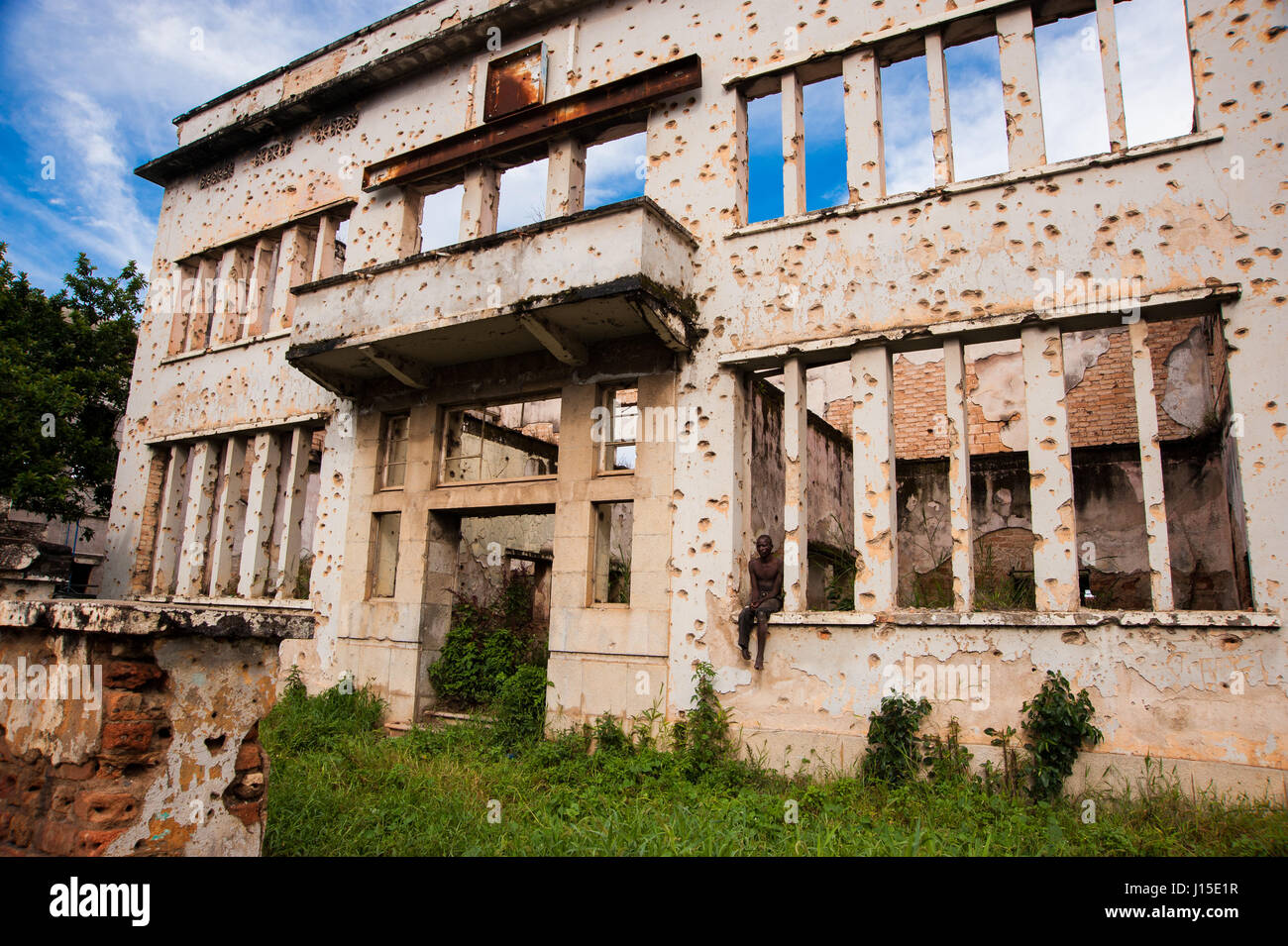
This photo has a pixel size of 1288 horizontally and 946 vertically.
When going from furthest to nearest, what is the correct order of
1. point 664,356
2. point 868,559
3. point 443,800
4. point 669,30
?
point 669,30, point 664,356, point 868,559, point 443,800

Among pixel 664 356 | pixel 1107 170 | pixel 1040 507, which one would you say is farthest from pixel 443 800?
pixel 1107 170

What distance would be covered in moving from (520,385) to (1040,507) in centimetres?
613

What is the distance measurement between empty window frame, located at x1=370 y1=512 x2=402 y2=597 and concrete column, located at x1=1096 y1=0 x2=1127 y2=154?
9.37m

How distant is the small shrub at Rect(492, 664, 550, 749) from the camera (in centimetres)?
911

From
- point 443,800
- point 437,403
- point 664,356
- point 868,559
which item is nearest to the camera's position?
point 443,800

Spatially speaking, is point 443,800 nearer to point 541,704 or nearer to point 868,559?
point 541,704

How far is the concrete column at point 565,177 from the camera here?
1036cm

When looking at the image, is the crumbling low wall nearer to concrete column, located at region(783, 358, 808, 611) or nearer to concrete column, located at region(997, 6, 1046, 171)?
concrete column, located at region(783, 358, 808, 611)

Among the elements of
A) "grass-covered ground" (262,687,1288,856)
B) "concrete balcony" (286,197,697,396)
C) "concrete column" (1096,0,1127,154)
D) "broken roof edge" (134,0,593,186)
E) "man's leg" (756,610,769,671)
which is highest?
"broken roof edge" (134,0,593,186)

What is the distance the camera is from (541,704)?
9.45m

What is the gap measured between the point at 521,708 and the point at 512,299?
186 inches

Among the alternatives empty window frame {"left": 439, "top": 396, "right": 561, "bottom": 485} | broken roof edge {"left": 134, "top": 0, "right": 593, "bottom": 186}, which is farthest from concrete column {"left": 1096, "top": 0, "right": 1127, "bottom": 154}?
empty window frame {"left": 439, "top": 396, "right": 561, "bottom": 485}

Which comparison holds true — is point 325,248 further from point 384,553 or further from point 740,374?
point 740,374

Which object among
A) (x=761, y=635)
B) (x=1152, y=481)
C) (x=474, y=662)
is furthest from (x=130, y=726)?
(x=1152, y=481)
